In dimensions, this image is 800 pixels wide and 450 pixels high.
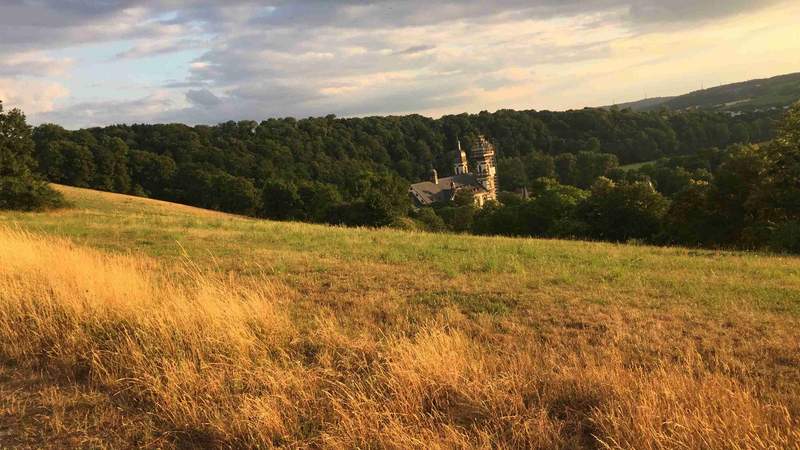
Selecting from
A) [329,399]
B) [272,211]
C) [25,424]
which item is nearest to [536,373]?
[329,399]

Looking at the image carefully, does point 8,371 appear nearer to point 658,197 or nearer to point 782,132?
point 782,132

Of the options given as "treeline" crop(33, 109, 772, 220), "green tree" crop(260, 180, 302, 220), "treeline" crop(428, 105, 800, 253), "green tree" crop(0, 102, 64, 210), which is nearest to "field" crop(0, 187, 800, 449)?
"treeline" crop(428, 105, 800, 253)

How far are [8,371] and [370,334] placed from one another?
134 inches

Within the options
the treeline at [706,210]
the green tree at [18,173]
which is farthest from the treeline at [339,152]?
the green tree at [18,173]

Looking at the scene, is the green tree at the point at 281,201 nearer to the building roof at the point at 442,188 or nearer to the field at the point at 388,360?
the building roof at the point at 442,188

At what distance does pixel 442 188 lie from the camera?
135750 mm

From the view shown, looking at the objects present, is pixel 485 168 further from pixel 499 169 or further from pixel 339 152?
pixel 339 152

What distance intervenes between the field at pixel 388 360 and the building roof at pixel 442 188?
115 metres

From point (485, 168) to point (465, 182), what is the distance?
6.36 metres

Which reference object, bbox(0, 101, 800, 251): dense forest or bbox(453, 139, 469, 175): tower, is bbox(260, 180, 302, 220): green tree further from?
bbox(453, 139, 469, 175): tower

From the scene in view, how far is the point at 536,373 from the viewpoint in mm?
4355

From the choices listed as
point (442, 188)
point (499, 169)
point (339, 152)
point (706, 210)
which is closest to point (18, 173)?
point (706, 210)

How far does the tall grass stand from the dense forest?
812 inches

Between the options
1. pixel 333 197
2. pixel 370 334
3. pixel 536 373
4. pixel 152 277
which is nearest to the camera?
pixel 536 373
